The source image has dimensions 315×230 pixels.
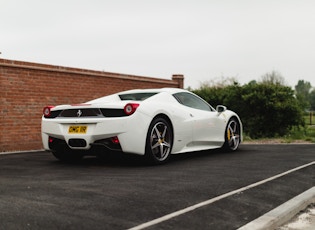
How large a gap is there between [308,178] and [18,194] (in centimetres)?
362

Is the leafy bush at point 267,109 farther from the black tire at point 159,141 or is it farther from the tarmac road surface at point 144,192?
the black tire at point 159,141

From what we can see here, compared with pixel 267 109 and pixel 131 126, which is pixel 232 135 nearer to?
pixel 131 126

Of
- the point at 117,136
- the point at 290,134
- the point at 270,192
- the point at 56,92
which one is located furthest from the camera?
the point at 290,134

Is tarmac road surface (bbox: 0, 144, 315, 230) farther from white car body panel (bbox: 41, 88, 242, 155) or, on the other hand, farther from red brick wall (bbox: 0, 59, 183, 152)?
red brick wall (bbox: 0, 59, 183, 152)

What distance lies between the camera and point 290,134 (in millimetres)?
13812

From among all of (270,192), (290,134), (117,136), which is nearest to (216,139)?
(117,136)

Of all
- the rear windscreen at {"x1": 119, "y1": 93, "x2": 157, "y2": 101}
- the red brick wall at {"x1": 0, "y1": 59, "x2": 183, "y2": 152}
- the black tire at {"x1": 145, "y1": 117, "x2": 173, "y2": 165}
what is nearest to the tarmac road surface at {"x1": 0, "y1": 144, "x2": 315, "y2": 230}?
the black tire at {"x1": 145, "y1": 117, "x2": 173, "y2": 165}

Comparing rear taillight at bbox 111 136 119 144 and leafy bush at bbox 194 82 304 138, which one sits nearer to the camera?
rear taillight at bbox 111 136 119 144

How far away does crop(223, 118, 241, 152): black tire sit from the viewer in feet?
28.2

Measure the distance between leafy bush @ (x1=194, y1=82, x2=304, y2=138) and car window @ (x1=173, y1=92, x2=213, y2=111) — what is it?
597 centimetres

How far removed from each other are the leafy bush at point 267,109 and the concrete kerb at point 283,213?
9.40 meters

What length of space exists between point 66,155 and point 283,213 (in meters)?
4.51

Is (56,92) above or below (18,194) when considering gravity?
above

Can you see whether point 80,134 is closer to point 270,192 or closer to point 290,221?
point 270,192
